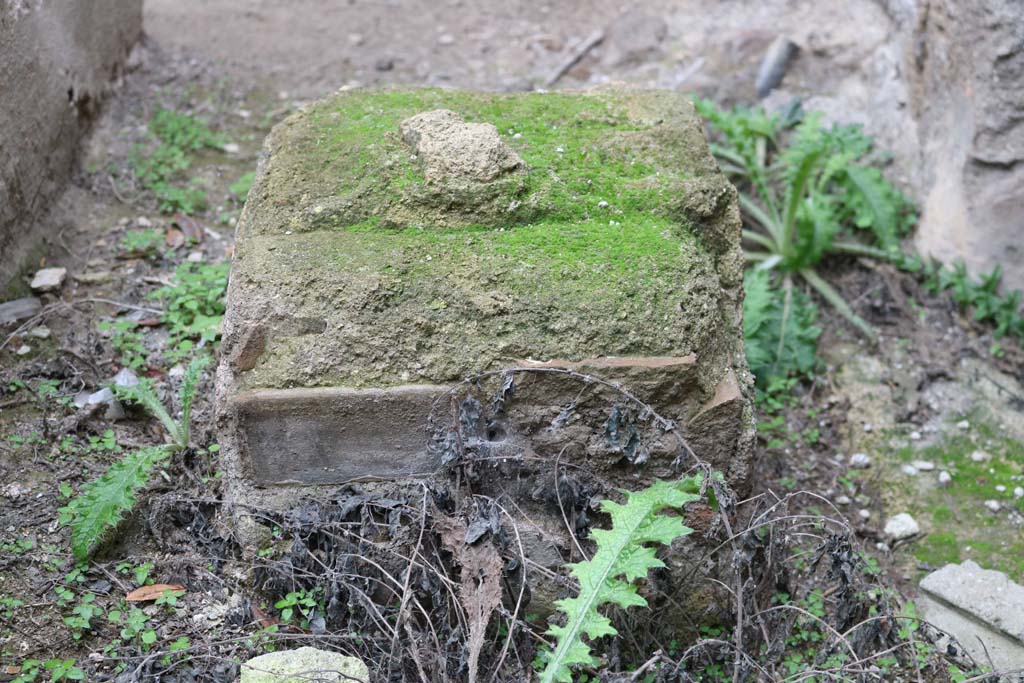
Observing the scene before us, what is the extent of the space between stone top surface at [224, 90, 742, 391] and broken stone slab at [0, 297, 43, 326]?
105 centimetres

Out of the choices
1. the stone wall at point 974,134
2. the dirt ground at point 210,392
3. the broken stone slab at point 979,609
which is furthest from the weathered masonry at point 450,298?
the stone wall at point 974,134

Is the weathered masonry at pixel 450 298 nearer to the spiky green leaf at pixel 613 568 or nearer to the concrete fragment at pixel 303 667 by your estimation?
the spiky green leaf at pixel 613 568

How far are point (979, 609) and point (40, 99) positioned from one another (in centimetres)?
374

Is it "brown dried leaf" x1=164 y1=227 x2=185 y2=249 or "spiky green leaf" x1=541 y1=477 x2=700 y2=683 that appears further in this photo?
"brown dried leaf" x1=164 y1=227 x2=185 y2=249

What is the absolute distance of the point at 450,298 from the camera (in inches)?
108

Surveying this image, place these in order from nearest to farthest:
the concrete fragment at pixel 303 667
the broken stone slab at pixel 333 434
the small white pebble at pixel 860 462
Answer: the concrete fragment at pixel 303 667 < the broken stone slab at pixel 333 434 < the small white pebble at pixel 860 462

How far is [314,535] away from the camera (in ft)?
8.78

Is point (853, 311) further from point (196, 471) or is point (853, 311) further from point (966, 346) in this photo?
point (196, 471)

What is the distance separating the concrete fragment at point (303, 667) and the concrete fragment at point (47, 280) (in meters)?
1.88

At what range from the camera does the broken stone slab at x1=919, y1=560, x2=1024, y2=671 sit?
2.93 meters

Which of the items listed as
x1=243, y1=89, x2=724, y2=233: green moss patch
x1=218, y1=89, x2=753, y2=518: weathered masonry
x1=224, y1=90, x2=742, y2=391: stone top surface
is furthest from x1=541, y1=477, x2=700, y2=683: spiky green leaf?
x1=243, y1=89, x2=724, y2=233: green moss patch

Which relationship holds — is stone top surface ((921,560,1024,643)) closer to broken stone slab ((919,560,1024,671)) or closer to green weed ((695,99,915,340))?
→ broken stone slab ((919,560,1024,671))

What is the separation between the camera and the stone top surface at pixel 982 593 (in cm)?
296

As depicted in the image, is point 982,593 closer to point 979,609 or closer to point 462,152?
point 979,609
